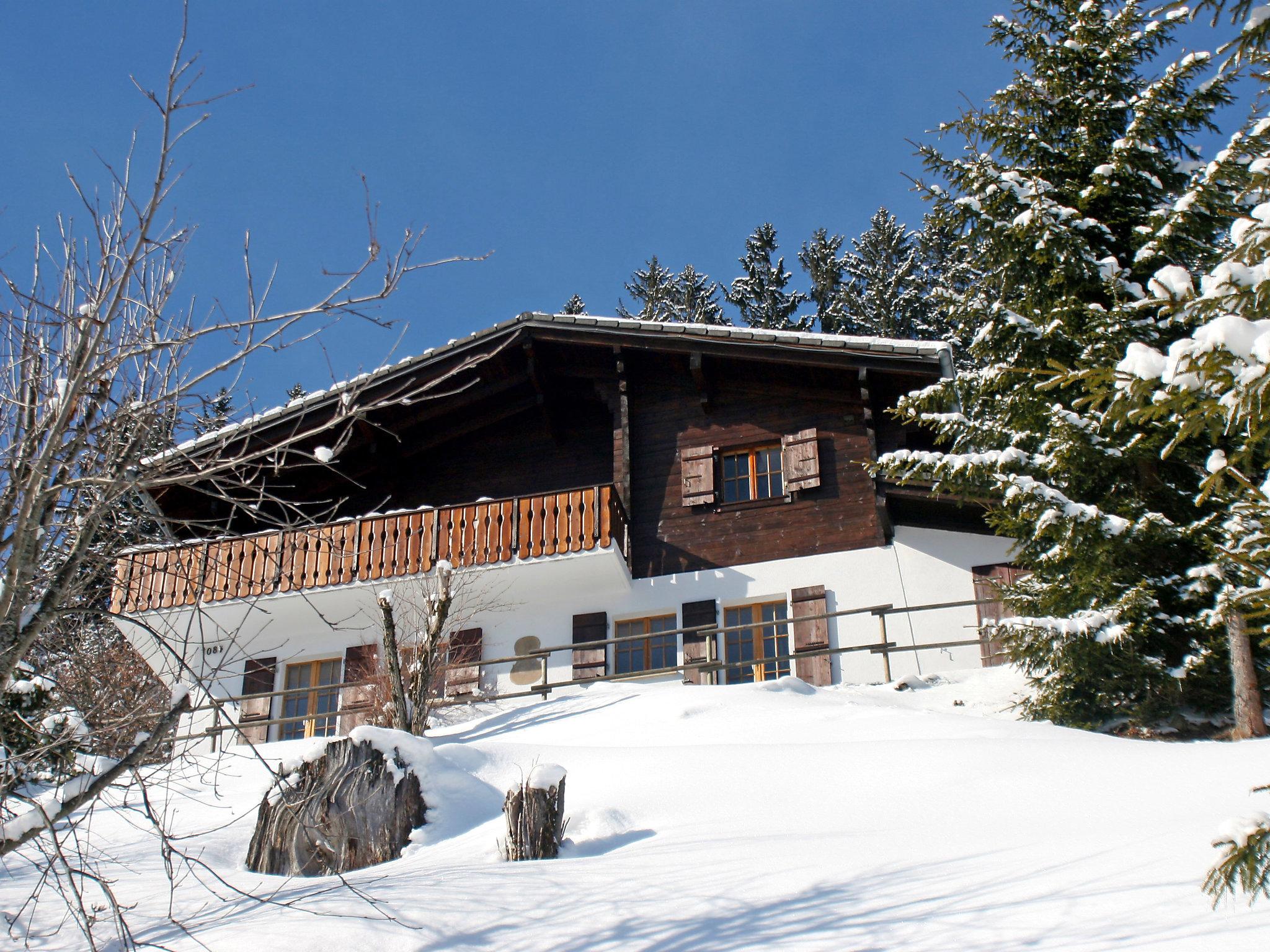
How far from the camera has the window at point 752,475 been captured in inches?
610

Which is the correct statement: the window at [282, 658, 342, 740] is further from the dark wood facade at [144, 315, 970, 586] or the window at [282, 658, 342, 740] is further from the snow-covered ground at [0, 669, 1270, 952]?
the snow-covered ground at [0, 669, 1270, 952]

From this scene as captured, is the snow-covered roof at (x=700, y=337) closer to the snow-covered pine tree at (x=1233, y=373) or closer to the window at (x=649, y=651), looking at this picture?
the window at (x=649, y=651)

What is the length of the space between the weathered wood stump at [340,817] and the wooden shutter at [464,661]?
624cm

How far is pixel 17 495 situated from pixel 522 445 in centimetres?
1267

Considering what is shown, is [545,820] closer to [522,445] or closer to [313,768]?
[313,768]

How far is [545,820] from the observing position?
7008mm

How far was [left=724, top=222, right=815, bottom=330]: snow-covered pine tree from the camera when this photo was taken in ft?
105

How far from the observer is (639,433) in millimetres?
16391

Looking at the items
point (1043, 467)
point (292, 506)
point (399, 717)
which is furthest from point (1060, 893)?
point (399, 717)

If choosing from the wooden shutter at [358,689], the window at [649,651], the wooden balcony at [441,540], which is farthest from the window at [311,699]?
the window at [649,651]

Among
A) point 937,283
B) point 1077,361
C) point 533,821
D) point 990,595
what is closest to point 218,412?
point 533,821

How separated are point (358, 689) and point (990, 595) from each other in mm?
7819

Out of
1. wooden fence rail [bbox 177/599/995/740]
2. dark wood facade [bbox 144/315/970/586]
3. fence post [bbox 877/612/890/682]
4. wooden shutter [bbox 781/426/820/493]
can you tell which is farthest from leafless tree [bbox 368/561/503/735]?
fence post [bbox 877/612/890/682]

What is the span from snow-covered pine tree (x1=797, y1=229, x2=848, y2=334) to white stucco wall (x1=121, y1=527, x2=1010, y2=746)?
17065 millimetres
